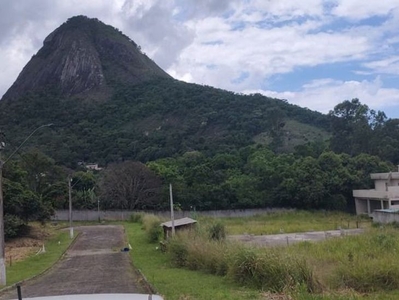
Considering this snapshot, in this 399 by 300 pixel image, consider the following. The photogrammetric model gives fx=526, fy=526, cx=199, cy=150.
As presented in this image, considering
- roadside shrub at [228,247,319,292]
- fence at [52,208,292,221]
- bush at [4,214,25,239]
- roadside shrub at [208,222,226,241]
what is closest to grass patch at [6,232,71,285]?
bush at [4,214,25,239]

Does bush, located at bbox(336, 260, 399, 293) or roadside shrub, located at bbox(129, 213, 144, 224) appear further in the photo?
roadside shrub, located at bbox(129, 213, 144, 224)

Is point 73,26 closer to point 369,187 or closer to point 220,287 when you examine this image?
point 369,187

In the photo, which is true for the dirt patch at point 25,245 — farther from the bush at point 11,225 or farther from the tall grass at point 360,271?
the tall grass at point 360,271

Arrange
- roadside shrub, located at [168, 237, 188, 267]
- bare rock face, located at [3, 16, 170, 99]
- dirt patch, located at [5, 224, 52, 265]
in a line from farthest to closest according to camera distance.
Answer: bare rock face, located at [3, 16, 170, 99] → dirt patch, located at [5, 224, 52, 265] → roadside shrub, located at [168, 237, 188, 267]

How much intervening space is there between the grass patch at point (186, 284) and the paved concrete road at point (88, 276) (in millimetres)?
626

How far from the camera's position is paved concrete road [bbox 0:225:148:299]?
53.3ft

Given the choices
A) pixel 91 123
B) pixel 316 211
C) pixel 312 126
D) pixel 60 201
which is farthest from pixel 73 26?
pixel 316 211

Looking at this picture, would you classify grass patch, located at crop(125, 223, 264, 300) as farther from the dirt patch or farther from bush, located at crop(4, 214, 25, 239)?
bush, located at crop(4, 214, 25, 239)

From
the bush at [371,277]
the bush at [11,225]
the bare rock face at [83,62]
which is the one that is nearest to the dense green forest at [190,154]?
the bush at [11,225]

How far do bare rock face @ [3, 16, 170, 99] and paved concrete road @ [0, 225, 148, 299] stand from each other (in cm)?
11816

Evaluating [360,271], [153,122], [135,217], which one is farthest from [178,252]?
[153,122]

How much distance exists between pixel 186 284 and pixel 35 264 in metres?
12.2

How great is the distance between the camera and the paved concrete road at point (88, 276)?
16.2 metres

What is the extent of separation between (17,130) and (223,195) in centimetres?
5641
